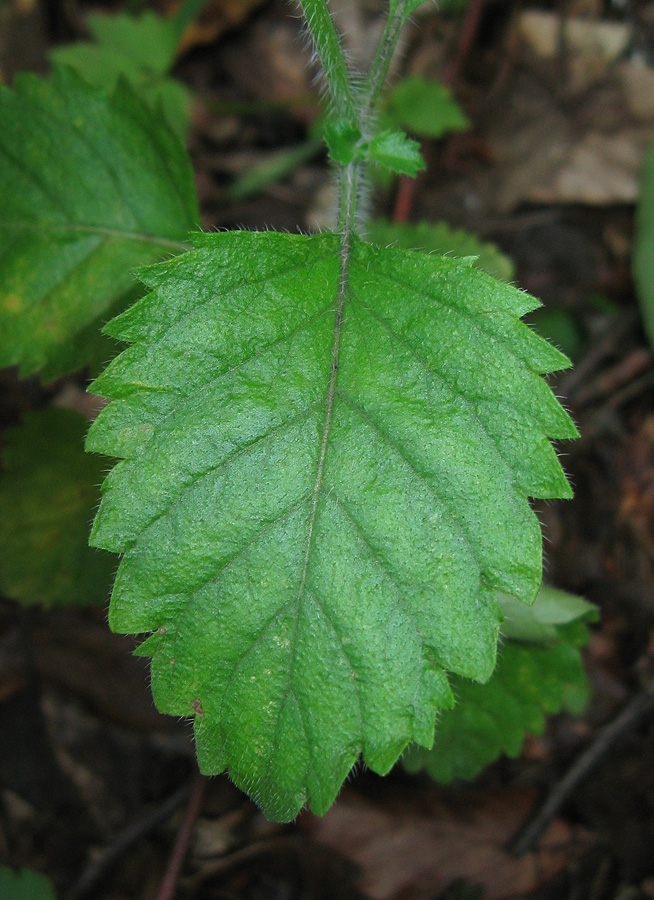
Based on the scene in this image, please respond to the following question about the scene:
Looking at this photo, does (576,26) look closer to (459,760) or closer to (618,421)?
(618,421)

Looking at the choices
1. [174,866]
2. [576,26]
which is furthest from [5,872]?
[576,26]

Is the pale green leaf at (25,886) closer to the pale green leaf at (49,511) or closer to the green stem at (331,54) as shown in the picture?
the pale green leaf at (49,511)

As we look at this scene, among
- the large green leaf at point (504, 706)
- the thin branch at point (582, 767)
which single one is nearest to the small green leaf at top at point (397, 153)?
the large green leaf at point (504, 706)

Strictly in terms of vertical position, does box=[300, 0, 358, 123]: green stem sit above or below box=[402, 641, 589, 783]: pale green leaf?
above

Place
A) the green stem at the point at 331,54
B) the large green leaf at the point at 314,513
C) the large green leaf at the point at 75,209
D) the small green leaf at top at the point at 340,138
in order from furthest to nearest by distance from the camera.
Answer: the large green leaf at the point at 75,209
the small green leaf at top at the point at 340,138
the green stem at the point at 331,54
the large green leaf at the point at 314,513

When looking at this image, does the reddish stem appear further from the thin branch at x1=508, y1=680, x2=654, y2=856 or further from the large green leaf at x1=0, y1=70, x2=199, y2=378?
the large green leaf at x1=0, y1=70, x2=199, y2=378

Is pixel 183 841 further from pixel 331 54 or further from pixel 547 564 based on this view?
pixel 331 54

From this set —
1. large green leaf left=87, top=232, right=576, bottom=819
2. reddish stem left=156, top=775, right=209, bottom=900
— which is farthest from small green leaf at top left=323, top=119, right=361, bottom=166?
reddish stem left=156, top=775, right=209, bottom=900
